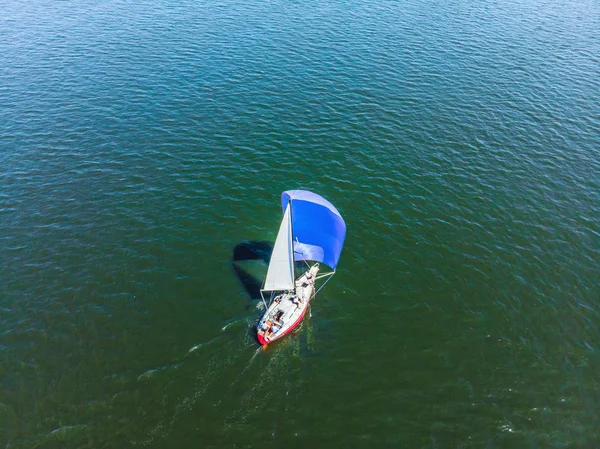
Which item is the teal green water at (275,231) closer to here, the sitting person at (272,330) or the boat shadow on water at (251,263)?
the boat shadow on water at (251,263)

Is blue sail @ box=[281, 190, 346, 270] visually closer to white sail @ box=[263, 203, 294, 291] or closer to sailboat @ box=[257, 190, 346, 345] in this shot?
sailboat @ box=[257, 190, 346, 345]

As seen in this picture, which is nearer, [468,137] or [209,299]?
[209,299]

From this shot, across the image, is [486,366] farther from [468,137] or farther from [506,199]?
[468,137]

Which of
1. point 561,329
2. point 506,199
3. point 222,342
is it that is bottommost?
point 222,342

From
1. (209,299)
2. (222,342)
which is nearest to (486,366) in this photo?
(222,342)

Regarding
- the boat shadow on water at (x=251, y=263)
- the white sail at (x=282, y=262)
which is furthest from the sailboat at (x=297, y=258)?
the boat shadow on water at (x=251, y=263)

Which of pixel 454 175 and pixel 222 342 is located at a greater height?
pixel 454 175

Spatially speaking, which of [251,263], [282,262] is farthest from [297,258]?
[251,263]
